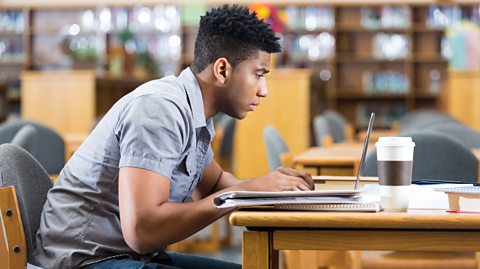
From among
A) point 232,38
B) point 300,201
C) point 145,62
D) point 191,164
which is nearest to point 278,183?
point 300,201

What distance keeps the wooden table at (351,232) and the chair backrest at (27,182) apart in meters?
0.60

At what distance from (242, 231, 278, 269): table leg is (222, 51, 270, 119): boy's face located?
0.45m

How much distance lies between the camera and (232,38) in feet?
5.81

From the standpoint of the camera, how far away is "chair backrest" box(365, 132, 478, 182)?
2.65m

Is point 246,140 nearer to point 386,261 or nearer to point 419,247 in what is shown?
point 386,261

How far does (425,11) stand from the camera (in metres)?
11.2

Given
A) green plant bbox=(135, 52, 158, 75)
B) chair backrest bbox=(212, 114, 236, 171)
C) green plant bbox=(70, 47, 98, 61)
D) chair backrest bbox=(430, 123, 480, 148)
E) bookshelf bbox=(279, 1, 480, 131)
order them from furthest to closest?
bookshelf bbox=(279, 1, 480, 131) < green plant bbox=(135, 52, 158, 75) < green plant bbox=(70, 47, 98, 61) < chair backrest bbox=(212, 114, 236, 171) < chair backrest bbox=(430, 123, 480, 148)

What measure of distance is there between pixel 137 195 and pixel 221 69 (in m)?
0.38

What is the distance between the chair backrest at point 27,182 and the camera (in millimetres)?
1745

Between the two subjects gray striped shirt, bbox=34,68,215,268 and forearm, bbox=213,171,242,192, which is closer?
gray striped shirt, bbox=34,68,215,268

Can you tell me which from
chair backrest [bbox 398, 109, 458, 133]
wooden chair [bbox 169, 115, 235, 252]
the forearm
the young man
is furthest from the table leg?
wooden chair [bbox 169, 115, 235, 252]

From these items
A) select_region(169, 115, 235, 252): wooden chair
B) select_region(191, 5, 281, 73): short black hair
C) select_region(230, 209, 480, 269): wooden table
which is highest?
select_region(191, 5, 281, 73): short black hair

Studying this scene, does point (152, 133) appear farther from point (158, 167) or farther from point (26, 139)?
point (26, 139)

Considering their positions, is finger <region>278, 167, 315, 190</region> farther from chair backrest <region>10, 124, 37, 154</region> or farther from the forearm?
chair backrest <region>10, 124, 37, 154</region>
